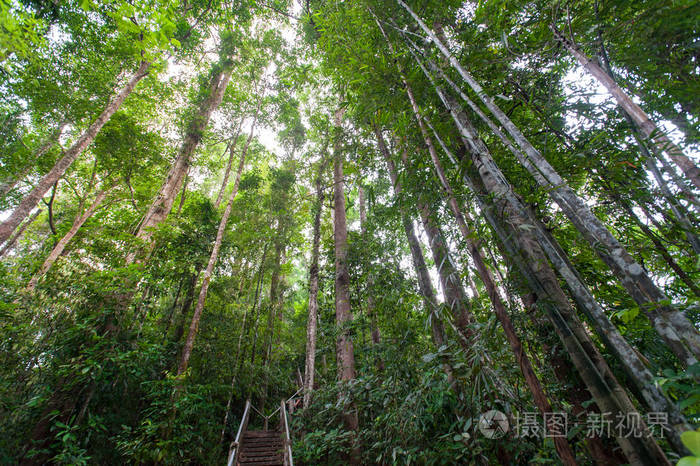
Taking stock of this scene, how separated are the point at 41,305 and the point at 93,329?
3.39 ft

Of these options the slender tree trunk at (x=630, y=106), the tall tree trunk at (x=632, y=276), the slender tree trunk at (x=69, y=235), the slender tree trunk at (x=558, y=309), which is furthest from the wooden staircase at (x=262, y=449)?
the slender tree trunk at (x=630, y=106)

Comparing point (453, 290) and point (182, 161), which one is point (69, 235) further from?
point (453, 290)

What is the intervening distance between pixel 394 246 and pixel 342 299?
1.86m

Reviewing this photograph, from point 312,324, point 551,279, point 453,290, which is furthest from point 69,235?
point 551,279

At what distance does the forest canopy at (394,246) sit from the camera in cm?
169

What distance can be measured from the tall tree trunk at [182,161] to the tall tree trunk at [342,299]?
462 centimetres

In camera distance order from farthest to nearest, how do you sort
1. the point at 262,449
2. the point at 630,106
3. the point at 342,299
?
the point at 262,449, the point at 342,299, the point at 630,106

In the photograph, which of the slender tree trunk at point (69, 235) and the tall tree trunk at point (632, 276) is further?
the slender tree trunk at point (69, 235)

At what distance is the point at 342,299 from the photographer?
563 centimetres

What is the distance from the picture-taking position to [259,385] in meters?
8.62

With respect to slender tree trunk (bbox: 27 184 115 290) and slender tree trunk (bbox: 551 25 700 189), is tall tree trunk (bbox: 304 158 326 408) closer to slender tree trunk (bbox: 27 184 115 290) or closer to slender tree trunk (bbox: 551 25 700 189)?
slender tree trunk (bbox: 551 25 700 189)

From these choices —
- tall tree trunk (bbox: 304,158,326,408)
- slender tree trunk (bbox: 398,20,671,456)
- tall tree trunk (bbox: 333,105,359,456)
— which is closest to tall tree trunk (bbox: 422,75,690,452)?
slender tree trunk (bbox: 398,20,671,456)

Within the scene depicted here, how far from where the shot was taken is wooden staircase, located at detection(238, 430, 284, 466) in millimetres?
5827

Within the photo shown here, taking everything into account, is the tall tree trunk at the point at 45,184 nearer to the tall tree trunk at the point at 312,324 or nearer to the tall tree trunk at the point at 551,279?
the tall tree trunk at the point at 312,324
